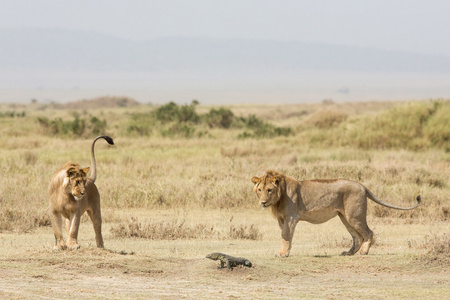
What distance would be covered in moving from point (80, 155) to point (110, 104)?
79313 millimetres

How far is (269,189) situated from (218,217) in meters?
6.98

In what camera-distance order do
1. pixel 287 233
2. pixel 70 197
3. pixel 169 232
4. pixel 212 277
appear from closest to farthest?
pixel 212 277, pixel 70 197, pixel 287 233, pixel 169 232

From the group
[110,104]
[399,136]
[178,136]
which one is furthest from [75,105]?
[399,136]

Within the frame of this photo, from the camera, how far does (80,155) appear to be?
28125 mm

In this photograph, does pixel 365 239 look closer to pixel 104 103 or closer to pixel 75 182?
pixel 75 182

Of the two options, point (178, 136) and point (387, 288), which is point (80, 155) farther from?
point (387, 288)

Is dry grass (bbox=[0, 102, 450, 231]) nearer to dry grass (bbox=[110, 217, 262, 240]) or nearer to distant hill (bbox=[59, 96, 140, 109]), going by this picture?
dry grass (bbox=[110, 217, 262, 240])

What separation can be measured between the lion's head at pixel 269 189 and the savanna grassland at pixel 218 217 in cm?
76

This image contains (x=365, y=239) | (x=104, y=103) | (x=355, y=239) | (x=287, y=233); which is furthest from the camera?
(x=104, y=103)

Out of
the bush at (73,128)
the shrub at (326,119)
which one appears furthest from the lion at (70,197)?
the shrub at (326,119)

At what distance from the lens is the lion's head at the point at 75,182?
9602 millimetres

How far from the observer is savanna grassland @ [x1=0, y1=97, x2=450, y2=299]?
9.09 meters

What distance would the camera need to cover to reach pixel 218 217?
17000mm

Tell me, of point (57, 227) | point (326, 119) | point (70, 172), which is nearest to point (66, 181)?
point (70, 172)
